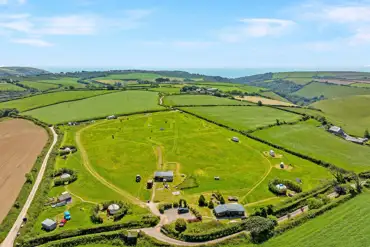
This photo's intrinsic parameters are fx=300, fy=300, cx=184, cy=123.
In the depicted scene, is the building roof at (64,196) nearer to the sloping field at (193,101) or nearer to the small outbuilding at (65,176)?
the small outbuilding at (65,176)

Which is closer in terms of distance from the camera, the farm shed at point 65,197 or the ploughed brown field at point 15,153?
the farm shed at point 65,197

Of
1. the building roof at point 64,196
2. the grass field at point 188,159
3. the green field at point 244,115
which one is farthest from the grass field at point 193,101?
the building roof at point 64,196

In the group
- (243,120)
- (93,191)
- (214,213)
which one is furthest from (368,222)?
(243,120)

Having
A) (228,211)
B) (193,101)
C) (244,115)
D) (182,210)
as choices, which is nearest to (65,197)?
(182,210)

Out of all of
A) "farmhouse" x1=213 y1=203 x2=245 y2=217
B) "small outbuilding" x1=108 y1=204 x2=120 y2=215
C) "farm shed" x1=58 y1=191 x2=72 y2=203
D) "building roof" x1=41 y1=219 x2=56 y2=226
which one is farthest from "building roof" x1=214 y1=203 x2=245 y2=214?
"farm shed" x1=58 y1=191 x2=72 y2=203

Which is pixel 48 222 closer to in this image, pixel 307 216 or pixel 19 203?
pixel 19 203
